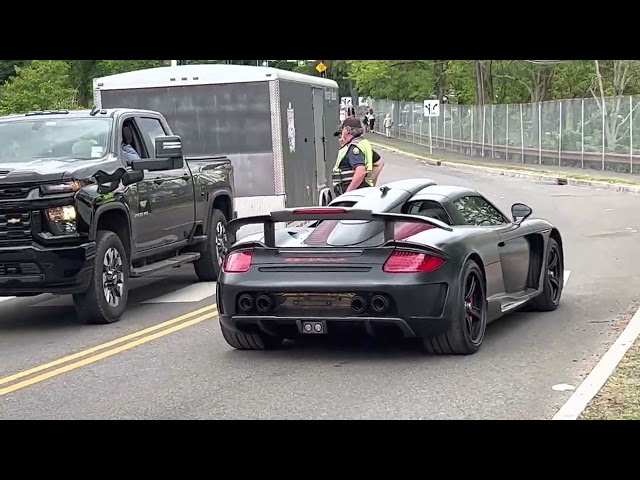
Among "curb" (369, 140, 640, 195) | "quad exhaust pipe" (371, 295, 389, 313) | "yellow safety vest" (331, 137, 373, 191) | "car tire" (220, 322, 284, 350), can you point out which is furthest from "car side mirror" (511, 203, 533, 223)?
"curb" (369, 140, 640, 195)

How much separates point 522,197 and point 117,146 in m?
17.5

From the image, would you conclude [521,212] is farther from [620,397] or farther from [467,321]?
[620,397]

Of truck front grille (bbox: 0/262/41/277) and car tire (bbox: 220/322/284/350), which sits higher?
truck front grille (bbox: 0/262/41/277)

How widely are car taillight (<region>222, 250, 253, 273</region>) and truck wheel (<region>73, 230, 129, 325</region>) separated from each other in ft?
7.43

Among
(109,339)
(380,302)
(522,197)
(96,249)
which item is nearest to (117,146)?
(96,249)

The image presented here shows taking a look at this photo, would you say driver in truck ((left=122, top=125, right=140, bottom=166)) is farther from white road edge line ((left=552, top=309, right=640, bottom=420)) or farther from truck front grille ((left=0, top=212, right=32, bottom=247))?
white road edge line ((left=552, top=309, right=640, bottom=420))

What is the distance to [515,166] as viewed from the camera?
4259 cm

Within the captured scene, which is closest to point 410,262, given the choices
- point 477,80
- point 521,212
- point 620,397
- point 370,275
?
point 370,275

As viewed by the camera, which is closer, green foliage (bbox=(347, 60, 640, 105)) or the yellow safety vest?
the yellow safety vest

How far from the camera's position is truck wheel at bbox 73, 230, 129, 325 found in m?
10.6

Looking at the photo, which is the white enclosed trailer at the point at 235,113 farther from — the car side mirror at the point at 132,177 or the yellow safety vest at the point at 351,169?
the car side mirror at the point at 132,177

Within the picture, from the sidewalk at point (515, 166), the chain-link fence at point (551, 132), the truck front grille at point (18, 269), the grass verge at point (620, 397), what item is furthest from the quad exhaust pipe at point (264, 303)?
the chain-link fence at point (551, 132)

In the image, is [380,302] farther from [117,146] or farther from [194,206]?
[194,206]

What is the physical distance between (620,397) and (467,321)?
73.5 inches
